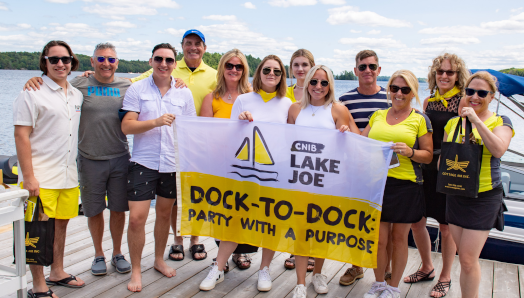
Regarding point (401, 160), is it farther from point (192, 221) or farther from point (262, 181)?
point (192, 221)

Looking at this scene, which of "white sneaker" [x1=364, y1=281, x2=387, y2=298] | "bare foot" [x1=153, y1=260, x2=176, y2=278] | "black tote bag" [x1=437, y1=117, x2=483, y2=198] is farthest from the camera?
"bare foot" [x1=153, y1=260, x2=176, y2=278]

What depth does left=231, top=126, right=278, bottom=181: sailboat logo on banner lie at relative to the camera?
11.6ft

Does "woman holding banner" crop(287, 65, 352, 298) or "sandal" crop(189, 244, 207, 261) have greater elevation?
"woman holding banner" crop(287, 65, 352, 298)

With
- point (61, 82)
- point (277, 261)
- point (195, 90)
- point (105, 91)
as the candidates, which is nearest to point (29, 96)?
point (61, 82)

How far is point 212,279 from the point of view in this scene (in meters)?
3.72

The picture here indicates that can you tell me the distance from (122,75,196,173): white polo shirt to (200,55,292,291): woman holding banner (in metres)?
0.59

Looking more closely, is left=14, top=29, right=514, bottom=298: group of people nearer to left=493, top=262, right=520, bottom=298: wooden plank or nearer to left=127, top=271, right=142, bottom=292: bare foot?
left=127, top=271, right=142, bottom=292: bare foot

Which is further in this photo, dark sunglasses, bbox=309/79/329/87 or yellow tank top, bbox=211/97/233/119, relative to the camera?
yellow tank top, bbox=211/97/233/119

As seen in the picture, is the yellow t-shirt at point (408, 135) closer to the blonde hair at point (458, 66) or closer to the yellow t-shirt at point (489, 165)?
the yellow t-shirt at point (489, 165)

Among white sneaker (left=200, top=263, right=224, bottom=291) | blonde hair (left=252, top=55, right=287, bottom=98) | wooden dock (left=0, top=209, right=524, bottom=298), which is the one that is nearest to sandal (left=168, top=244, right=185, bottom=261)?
wooden dock (left=0, top=209, right=524, bottom=298)

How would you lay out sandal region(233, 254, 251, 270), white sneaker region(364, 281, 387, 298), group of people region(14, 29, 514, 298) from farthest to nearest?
sandal region(233, 254, 251, 270)
white sneaker region(364, 281, 387, 298)
group of people region(14, 29, 514, 298)

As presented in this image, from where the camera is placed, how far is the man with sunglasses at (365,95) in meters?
Result: 3.76

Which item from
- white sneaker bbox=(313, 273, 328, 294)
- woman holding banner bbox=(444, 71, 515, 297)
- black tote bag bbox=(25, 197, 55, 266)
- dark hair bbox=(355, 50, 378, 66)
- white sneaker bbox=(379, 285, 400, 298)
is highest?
dark hair bbox=(355, 50, 378, 66)

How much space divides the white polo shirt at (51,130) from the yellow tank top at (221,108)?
4.10ft
